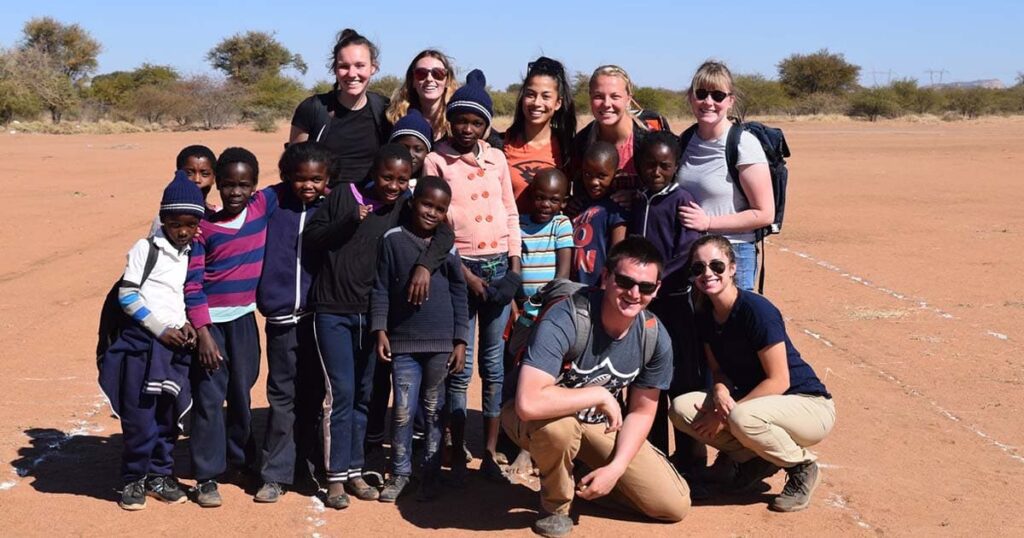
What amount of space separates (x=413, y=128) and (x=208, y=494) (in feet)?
6.54

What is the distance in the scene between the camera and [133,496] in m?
5.11

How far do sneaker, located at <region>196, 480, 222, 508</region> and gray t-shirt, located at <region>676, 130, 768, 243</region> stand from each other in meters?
2.68

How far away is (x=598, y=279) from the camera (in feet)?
18.2

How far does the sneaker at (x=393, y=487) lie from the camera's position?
5.29 metres

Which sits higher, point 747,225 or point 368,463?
point 747,225

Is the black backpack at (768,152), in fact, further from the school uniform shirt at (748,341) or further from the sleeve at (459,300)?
the sleeve at (459,300)

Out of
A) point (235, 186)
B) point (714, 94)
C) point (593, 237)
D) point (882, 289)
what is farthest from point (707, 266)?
point (882, 289)

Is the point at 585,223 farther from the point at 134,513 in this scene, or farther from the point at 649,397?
the point at 134,513

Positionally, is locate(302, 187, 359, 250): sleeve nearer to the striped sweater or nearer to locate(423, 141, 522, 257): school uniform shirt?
the striped sweater

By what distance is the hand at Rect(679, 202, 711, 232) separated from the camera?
530cm

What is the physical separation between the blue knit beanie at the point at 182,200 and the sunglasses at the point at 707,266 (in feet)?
7.43

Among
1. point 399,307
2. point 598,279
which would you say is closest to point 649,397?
point 598,279

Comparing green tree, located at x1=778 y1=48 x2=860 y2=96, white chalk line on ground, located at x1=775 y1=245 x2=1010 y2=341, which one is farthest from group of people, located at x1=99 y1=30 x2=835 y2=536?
green tree, located at x1=778 y1=48 x2=860 y2=96

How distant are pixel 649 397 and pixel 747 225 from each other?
1040 millimetres
